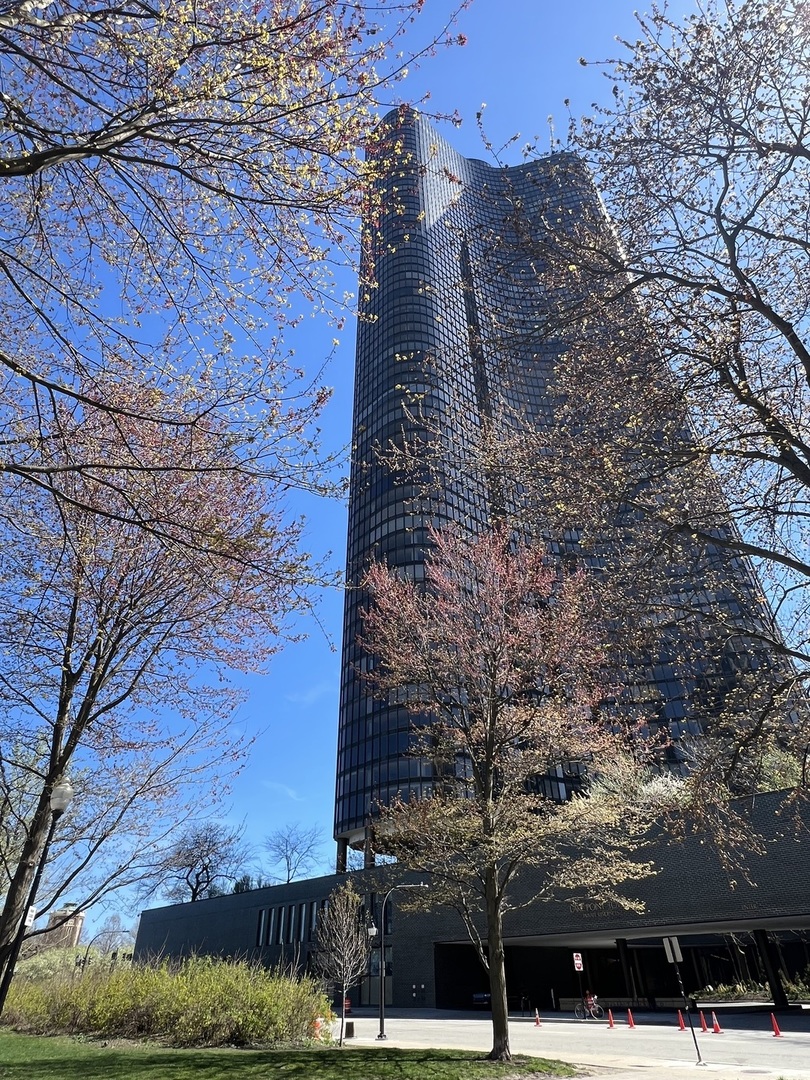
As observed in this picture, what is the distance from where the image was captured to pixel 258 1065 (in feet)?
33.0

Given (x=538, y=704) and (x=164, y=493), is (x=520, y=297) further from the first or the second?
(x=538, y=704)

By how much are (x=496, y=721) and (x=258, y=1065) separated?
7.74m

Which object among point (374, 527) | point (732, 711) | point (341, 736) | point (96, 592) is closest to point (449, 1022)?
point (732, 711)

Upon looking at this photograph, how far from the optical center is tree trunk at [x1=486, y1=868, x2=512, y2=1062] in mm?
11805

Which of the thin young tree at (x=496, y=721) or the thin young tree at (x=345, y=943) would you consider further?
the thin young tree at (x=345, y=943)

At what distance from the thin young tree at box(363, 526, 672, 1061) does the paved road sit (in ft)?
9.17

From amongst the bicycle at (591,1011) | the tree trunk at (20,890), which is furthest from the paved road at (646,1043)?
the tree trunk at (20,890)

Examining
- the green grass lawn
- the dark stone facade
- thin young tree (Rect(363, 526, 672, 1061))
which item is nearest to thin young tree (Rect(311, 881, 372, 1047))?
the dark stone facade

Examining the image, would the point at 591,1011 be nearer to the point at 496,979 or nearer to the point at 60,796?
the point at 496,979

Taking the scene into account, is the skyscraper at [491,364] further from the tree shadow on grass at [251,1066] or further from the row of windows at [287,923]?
the row of windows at [287,923]

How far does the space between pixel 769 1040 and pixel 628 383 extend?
1937cm

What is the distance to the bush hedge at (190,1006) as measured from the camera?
48.6ft

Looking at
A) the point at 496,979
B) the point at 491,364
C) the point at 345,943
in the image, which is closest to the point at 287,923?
the point at 345,943

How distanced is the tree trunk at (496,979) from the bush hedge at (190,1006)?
564cm
